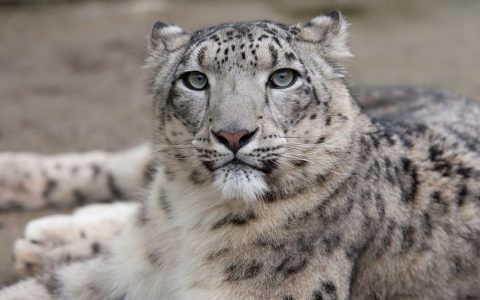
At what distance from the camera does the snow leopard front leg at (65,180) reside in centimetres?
620

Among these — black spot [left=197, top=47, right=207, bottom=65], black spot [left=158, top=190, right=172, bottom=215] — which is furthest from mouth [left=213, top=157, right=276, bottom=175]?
black spot [left=158, top=190, right=172, bottom=215]

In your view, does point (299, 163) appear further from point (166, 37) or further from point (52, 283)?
point (52, 283)

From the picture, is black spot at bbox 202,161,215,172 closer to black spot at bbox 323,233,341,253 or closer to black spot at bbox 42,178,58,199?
black spot at bbox 323,233,341,253

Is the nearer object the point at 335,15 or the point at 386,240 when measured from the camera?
the point at 386,240

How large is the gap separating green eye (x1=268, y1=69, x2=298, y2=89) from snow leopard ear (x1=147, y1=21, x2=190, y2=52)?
2.24 ft

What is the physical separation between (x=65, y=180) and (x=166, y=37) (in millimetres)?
2091

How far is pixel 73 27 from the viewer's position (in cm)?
1068

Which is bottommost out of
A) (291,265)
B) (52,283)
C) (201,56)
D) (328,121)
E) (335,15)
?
(52,283)

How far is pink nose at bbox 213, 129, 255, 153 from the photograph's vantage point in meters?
3.64

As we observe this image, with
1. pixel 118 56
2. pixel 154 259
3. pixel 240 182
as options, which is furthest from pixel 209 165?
pixel 118 56

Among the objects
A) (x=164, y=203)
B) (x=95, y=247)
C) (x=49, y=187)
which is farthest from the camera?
(x=49, y=187)

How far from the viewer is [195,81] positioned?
4.05 m

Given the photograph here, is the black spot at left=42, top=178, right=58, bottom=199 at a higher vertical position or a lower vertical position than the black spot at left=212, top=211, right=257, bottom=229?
lower

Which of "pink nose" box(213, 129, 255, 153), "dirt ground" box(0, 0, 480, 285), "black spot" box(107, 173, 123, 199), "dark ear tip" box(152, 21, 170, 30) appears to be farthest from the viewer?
"dirt ground" box(0, 0, 480, 285)
